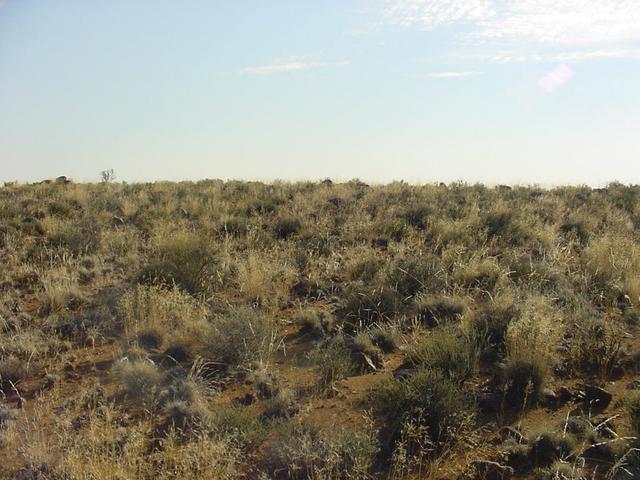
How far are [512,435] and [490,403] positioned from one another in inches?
20.6

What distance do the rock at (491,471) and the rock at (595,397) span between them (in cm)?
132

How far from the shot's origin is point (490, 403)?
16.6ft

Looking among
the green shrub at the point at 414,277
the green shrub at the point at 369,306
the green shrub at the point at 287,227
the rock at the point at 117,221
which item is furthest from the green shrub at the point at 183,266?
the rock at the point at 117,221

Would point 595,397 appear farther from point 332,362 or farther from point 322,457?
point 322,457

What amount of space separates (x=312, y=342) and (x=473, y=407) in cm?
230

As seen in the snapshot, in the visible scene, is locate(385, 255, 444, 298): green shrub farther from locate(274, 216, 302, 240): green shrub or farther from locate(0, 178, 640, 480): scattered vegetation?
locate(274, 216, 302, 240): green shrub

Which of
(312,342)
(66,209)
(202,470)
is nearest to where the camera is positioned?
(202,470)

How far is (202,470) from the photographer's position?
12.7 feet

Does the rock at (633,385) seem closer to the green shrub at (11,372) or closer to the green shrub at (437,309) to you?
the green shrub at (437,309)

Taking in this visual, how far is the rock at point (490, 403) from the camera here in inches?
196

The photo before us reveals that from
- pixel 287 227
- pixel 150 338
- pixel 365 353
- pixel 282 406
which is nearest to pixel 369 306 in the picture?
pixel 365 353

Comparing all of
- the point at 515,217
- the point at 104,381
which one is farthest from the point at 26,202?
the point at 515,217

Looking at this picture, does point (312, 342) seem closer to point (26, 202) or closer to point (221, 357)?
point (221, 357)

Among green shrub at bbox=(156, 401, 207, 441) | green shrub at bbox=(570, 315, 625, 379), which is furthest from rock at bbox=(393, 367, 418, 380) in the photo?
green shrub at bbox=(156, 401, 207, 441)
